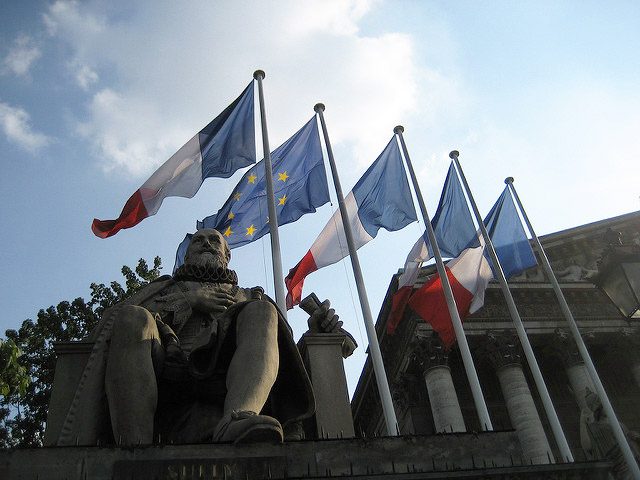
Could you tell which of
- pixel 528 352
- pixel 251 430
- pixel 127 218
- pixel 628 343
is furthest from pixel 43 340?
pixel 628 343

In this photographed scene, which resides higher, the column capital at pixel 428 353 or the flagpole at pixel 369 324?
the column capital at pixel 428 353

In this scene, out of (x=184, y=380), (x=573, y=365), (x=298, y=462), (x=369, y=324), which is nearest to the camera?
(x=298, y=462)

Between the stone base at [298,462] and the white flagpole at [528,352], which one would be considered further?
the white flagpole at [528,352]

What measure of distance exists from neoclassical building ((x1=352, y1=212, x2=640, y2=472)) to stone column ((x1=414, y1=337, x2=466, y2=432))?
34mm

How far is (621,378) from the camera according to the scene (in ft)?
88.6

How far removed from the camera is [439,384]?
23047mm

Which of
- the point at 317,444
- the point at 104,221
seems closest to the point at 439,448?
the point at 317,444

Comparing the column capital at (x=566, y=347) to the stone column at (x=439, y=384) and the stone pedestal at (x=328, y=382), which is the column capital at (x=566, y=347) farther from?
the stone pedestal at (x=328, y=382)

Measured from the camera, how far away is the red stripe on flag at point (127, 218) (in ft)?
37.8

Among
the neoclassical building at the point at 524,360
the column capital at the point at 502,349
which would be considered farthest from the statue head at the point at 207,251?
the column capital at the point at 502,349

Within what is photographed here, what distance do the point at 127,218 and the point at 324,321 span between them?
682 cm

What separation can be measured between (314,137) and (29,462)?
412 inches

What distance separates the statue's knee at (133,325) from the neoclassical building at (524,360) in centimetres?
1885

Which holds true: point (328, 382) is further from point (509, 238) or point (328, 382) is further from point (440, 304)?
point (509, 238)
